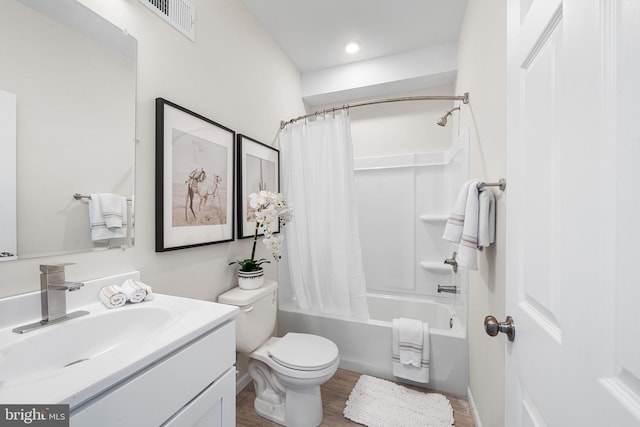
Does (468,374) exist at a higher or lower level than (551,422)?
lower

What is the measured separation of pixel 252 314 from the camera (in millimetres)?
1532

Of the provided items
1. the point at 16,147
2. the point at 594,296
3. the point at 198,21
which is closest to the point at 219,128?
the point at 198,21

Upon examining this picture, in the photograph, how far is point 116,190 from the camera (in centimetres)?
108

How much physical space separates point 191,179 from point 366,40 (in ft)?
6.00

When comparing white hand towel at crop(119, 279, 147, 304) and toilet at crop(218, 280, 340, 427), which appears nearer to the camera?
white hand towel at crop(119, 279, 147, 304)

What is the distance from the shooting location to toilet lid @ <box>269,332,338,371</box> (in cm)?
143

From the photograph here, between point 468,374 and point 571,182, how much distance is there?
178 centimetres

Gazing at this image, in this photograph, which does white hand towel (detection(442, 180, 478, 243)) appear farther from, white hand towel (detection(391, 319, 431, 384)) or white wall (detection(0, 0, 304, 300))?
white wall (detection(0, 0, 304, 300))

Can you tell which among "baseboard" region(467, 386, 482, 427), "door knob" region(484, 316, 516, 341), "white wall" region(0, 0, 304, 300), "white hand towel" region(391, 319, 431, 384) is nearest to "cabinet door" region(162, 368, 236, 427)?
"white wall" region(0, 0, 304, 300)

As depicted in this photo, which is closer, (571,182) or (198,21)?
(571,182)

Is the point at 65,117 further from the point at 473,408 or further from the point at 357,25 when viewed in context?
the point at 473,408

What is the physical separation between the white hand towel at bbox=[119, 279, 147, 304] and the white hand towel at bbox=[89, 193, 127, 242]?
208 mm

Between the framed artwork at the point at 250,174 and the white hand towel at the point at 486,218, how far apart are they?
4.55ft

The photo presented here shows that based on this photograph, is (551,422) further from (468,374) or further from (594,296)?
(468,374)
